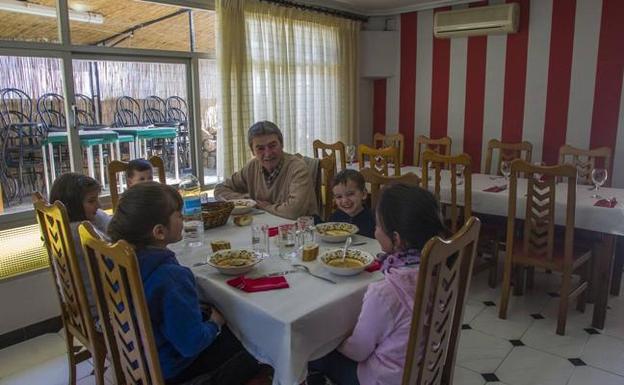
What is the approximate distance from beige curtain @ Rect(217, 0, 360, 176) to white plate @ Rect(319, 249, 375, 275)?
2.32 metres

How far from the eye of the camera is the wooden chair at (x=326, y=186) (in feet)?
9.82

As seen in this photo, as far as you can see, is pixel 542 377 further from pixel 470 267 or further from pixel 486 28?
pixel 486 28

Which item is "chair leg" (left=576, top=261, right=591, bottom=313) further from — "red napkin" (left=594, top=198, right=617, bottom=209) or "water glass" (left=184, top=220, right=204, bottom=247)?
"water glass" (left=184, top=220, right=204, bottom=247)

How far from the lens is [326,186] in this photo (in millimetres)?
3033

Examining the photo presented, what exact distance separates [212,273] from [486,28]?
377 centimetres

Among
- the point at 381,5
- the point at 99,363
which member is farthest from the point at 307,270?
the point at 381,5

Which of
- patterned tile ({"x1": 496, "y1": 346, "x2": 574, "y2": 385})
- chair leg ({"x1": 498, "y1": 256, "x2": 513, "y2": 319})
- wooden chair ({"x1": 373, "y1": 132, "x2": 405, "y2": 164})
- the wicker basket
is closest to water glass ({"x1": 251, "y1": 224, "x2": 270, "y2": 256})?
the wicker basket

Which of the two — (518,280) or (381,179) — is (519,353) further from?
(381,179)

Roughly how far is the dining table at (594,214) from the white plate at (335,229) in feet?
4.49

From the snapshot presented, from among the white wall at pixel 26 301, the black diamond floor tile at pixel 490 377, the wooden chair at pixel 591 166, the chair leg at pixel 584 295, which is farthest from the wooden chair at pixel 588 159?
the white wall at pixel 26 301

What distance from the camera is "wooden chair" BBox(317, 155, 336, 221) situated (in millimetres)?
2994

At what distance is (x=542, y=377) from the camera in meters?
2.36

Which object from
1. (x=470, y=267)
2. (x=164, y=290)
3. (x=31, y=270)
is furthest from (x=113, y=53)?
(x=470, y=267)

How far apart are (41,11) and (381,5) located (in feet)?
10.5
